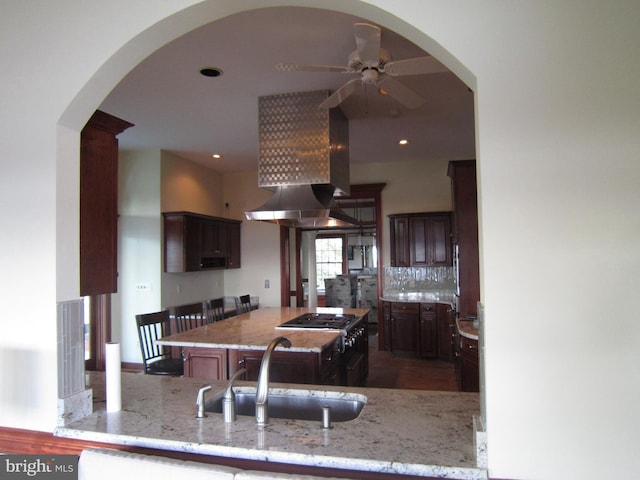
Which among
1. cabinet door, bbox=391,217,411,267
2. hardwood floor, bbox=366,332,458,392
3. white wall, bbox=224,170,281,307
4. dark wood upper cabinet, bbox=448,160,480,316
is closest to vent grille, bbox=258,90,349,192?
dark wood upper cabinet, bbox=448,160,480,316

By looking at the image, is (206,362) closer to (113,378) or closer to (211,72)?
(113,378)

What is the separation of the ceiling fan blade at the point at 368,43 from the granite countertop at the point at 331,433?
5.86 ft

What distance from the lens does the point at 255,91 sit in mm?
3648

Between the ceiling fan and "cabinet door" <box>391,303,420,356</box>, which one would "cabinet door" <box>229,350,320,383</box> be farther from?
"cabinet door" <box>391,303,420,356</box>

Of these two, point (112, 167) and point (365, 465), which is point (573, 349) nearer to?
point (365, 465)

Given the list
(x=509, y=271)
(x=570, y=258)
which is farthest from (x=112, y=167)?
(x=570, y=258)

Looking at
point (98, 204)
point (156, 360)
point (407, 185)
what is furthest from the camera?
point (407, 185)

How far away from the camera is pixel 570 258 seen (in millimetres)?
1193

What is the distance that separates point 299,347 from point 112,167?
162 cm

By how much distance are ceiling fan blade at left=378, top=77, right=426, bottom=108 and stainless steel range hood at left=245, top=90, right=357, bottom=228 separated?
2.78 feet

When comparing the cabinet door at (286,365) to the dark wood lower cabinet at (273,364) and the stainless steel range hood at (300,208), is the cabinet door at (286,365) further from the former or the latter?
the stainless steel range hood at (300,208)

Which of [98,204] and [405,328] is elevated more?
[98,204]

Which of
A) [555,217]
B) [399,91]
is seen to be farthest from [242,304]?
[555,217]

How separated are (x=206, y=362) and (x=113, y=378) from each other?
62.6 inches
